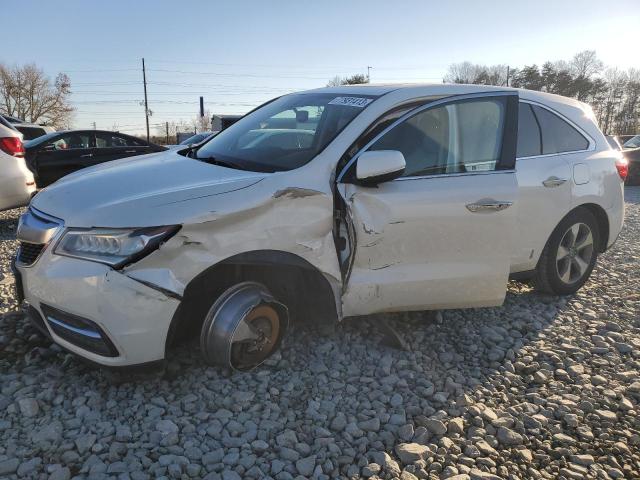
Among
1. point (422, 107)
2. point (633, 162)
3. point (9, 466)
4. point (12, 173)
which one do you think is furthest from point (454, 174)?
point (633, 162)

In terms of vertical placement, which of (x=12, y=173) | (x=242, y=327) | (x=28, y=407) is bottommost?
(x=28, y=407)

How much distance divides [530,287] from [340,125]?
2.62 meters

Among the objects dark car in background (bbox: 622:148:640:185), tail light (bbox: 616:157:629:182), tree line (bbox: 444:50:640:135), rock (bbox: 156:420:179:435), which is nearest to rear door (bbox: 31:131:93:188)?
rock (bbox: 156:420:179:435)

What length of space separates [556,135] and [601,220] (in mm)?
940

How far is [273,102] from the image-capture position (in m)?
4.25

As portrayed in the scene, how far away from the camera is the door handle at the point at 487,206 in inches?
131

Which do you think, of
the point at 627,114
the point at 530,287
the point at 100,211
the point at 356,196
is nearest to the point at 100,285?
the point at 100,211

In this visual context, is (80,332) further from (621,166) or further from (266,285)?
(621,166)

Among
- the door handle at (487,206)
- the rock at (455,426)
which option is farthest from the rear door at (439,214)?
the rock at (455,426)

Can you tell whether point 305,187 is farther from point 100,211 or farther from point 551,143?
point 551,143

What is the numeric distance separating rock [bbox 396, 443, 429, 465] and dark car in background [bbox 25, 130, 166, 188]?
8.60m

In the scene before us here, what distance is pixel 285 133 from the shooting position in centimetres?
358

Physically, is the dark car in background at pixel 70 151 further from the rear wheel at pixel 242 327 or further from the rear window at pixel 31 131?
the rear wheel at pixel 242 327

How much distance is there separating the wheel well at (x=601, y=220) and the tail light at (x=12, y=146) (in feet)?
20.9
